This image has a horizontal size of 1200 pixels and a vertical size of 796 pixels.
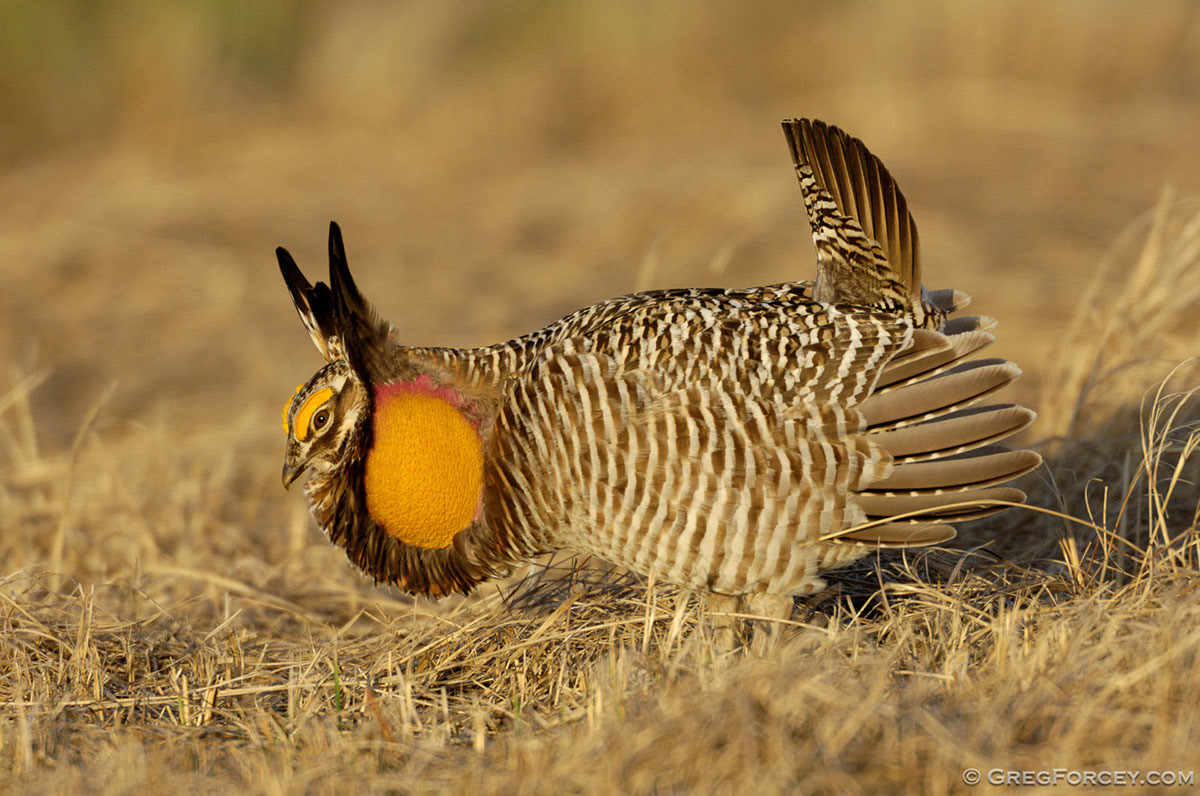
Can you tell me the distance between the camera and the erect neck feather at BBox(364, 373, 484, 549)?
3336 millimetres

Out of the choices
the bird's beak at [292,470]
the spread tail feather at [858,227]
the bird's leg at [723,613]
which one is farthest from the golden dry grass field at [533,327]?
the spread tail feather at [858,227]

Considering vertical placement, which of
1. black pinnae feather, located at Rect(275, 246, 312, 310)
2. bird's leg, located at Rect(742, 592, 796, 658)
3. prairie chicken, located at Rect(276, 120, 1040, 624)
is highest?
black pinnae feather, located at Rect(275, 246, 312, 310)

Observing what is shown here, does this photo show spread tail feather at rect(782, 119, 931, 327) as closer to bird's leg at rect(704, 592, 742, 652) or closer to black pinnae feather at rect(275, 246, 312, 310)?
bird's leg at rect(704, 592, 742, 652)

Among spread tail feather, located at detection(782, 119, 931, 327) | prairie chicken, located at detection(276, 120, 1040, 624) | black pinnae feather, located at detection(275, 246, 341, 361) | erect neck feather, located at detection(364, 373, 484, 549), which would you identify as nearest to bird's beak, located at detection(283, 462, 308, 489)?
prairie chicken, located at detection(276, 120, 1040, 624)

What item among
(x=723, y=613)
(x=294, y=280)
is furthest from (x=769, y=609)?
(x=294, y=280)

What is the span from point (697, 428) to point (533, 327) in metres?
4.03

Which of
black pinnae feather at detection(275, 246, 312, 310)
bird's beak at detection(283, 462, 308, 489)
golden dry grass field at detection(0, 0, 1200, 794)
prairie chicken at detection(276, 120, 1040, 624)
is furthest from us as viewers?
black pinnae feather at detection(275, 246, 312, 310)

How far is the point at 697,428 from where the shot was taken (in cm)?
297

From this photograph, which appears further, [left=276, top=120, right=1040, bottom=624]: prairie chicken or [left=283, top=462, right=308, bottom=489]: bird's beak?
[left=283, top=462, right=308, bottom=489]: bird's beak

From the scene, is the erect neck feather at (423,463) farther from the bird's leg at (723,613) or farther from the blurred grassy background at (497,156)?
the blurred grassy background at (497,156)

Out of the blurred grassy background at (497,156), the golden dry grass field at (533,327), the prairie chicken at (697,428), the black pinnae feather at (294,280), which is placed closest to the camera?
the golden dry grass field at (533,327)

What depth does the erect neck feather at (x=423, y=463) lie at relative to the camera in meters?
3.34

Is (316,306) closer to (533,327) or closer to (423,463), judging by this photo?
(423,463)

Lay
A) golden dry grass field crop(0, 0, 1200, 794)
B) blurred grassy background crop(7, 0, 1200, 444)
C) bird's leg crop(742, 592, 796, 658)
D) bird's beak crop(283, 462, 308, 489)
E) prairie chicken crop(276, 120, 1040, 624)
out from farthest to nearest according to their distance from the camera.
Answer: blurred grassy background crop(7, 0, 1200, 444) < bird's beak crop(283, 462, 308, 489) < bird's leg crop(742, 592, 796, 658) < prairie chicken crop(276, 120, 1040, 624) < golden dry grass field crop(0, 0, 1200, 794)
